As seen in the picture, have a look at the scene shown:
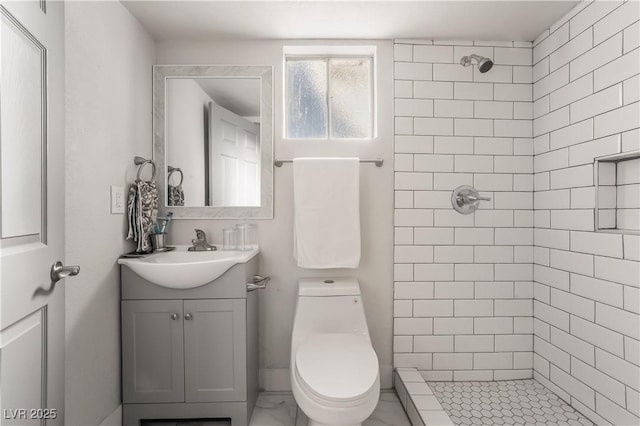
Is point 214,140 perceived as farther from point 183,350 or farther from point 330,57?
point 183,350

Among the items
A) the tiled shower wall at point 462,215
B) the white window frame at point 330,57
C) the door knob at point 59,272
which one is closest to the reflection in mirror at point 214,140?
the white window frame at point 330,57

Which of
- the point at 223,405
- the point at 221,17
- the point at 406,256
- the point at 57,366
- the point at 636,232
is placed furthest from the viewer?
the point at 406,256

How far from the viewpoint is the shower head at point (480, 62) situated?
1.91 m

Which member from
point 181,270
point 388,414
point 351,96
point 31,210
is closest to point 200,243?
point 181,270

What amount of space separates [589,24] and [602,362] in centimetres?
160

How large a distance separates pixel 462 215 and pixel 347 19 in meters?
1.29

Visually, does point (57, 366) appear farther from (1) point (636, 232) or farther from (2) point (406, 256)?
(1) point (636, 232)

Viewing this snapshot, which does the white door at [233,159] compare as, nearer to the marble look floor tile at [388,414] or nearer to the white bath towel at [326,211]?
the white bath towel at [326,211]

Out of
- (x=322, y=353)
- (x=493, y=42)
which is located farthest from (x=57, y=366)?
(x=493, y=42)

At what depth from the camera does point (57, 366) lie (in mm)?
1216

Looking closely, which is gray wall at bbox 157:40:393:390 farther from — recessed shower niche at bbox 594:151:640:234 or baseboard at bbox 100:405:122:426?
recessed shower niche at bbox 594:151:640:234

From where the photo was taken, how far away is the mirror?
2.14 metres

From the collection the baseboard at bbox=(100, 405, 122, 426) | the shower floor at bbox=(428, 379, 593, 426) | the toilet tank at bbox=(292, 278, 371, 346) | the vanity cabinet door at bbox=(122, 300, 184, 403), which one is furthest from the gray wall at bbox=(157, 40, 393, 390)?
the baseboard at bbox=(100, 405, 122, 426)

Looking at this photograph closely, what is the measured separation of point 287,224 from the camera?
7.09ft
